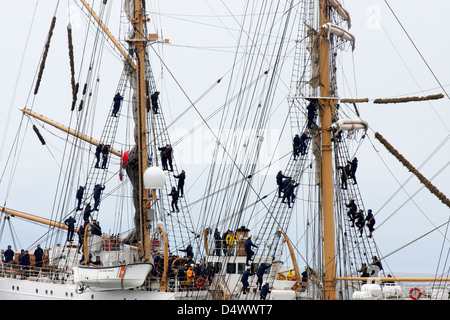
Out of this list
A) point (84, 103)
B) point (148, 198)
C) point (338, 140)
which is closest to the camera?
point (338, 140)

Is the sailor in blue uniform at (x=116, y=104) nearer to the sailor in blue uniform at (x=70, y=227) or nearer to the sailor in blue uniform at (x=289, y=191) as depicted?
the sailor in blue uniform at (x=70, y=227)

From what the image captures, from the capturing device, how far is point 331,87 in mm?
37406

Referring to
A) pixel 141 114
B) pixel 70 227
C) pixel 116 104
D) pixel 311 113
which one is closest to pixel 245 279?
pixel 311 113

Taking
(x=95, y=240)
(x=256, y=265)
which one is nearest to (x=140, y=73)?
(x=95, y=240)

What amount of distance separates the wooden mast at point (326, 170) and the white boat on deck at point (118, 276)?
7552 mm

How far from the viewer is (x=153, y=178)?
38.4 meters

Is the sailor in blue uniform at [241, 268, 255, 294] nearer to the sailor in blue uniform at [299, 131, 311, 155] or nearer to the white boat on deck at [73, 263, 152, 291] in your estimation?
the white boat on deck at [73, 263, 152, 291]

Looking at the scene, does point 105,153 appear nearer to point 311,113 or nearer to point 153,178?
point 153,178

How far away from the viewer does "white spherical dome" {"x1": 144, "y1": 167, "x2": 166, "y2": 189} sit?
38344 millimetres

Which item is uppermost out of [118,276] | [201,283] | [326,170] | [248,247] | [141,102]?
[141,102]

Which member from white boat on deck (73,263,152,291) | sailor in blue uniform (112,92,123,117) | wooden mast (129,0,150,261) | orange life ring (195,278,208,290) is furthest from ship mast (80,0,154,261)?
orange life ring (195,278,208,290)

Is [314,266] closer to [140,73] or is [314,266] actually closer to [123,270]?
[123,270]

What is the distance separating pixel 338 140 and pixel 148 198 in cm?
922

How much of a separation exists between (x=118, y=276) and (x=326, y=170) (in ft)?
31.2
